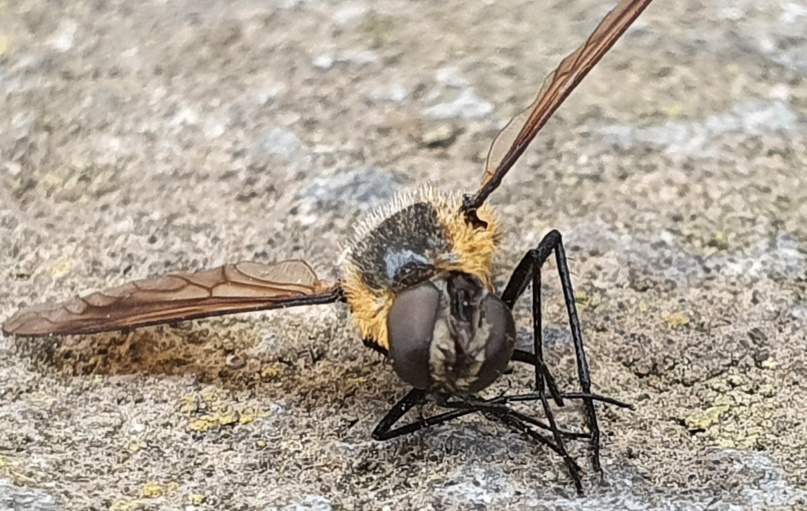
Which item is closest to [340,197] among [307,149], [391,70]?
[307,149]

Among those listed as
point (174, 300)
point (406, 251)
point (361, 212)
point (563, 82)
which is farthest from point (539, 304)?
point (174, 300)

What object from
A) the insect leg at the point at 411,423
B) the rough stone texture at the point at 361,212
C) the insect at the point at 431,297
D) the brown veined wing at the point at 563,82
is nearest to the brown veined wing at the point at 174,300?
the insect at the point at 431,297

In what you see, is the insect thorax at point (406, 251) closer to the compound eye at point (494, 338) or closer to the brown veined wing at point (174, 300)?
the brown veined wing at point (174, 300)

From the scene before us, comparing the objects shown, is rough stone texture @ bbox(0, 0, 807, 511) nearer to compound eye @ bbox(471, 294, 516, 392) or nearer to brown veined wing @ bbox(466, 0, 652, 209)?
compound eye @ bbox(471, 294, 516, 392)

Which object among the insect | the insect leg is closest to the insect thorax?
the insect

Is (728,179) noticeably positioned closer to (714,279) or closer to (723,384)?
(714,279)

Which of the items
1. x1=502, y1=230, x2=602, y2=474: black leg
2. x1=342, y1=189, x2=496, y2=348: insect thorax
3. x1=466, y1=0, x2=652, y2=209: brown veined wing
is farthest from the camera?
x1=466, y1=0, x2=652, y2=209: brown veined wing
